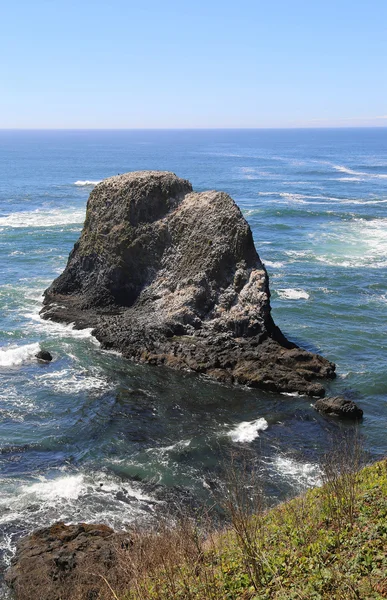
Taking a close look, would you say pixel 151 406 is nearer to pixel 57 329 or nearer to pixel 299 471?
pixel 299 471

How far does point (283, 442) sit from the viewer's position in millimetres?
33438

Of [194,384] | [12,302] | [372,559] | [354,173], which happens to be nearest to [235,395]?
[194,384]

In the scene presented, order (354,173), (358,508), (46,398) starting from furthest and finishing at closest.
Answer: (354,173), (46,398), (358,508)

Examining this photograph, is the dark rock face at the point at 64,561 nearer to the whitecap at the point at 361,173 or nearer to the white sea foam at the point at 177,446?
the white sea foam at the point at 177,446

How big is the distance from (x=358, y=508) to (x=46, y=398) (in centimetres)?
2350

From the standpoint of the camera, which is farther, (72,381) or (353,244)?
(353,244)

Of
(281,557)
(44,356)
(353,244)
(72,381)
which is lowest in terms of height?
(72,381)

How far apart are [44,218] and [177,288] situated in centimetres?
5183

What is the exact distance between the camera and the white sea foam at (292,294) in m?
57.6

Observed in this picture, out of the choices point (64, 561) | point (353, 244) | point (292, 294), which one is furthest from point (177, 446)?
point (353, 244)

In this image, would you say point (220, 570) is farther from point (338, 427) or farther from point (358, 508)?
point (338, 427)

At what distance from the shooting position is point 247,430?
34656 millimetres

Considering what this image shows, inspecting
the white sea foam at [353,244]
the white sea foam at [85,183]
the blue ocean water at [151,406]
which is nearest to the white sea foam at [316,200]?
the white sea foam at [353,244]

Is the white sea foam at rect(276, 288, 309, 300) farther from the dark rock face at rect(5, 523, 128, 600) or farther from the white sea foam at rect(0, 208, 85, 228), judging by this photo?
the white sea foam at rect(0, 208, 85, 228)
